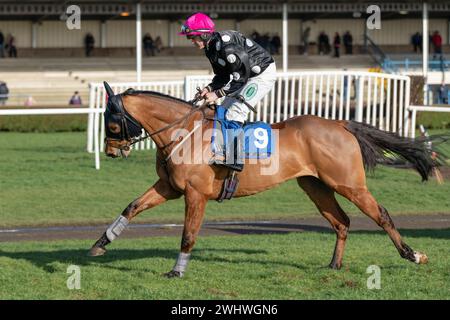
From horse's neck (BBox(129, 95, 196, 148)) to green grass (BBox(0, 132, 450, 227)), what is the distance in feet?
14.7

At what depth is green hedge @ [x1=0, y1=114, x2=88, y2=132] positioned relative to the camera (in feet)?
101

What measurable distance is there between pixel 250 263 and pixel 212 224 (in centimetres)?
410

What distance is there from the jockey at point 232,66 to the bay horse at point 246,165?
0.70 feet

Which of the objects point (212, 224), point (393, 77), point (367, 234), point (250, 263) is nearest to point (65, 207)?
point (212, 224)

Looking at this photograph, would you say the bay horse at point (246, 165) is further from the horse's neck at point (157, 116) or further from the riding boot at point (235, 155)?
the riding boot at point (235, 155)

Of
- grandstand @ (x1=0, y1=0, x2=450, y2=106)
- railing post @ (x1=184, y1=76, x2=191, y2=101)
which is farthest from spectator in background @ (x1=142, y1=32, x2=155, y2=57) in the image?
railing post @ (x1=184, y1=76, x2=191, y2=101)

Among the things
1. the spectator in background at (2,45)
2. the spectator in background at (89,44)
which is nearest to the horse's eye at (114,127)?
the spectator in background at (2,45)

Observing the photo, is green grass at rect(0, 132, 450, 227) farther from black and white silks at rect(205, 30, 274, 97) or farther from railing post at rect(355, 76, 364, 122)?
black and white silks at rect(205, 30, 274, 97)

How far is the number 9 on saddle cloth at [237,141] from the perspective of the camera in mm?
8453

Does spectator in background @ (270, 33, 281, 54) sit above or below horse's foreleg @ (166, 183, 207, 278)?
above

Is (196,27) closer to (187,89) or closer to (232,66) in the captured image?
(232,66)

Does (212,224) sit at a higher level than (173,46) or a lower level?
lower

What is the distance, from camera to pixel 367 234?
37.7ft
